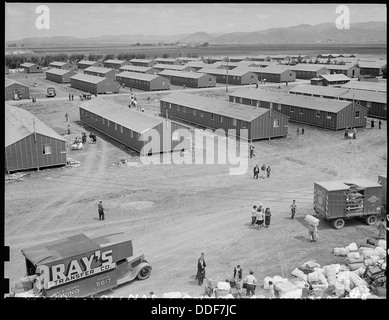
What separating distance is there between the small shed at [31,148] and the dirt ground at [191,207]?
3.03 feet

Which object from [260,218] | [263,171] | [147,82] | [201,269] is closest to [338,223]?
[260,218]

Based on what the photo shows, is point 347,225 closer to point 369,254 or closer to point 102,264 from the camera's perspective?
point 369,254

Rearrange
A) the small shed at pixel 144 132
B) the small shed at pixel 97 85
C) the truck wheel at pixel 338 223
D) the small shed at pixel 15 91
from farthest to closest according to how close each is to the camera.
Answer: the small shed at pixel 97 85
the small shed at pixel 15 91
the small shed at pixel 144 132
the truck wheel at pixel 338 223

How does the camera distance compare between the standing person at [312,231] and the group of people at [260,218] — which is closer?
the standing person at [312,231]

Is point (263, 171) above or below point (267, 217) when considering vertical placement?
above

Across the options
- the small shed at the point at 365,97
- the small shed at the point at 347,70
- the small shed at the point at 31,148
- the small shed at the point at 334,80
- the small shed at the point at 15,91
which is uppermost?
the small shed at the point at 347,70

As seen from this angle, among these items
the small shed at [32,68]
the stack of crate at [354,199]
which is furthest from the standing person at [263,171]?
the small shed at [32,68]

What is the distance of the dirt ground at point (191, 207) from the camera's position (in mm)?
22031

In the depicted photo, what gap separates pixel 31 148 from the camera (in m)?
37.5

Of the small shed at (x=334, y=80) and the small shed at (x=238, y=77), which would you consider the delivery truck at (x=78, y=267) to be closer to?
the small shed at (x=334, y=80)

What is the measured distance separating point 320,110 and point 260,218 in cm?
3200

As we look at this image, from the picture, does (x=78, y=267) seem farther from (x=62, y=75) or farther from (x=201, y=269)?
(x=62, y=75)

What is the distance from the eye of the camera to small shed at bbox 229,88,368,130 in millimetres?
52844
